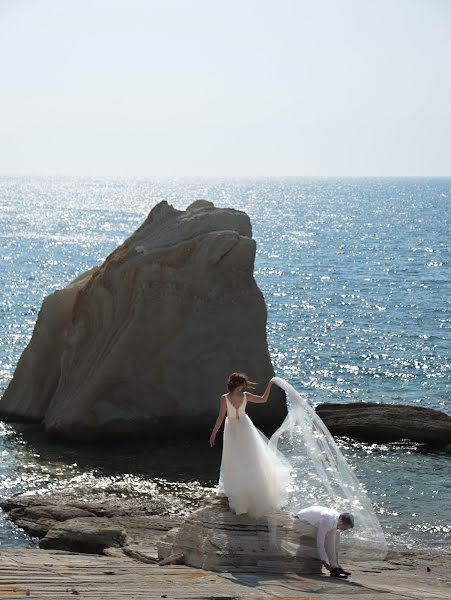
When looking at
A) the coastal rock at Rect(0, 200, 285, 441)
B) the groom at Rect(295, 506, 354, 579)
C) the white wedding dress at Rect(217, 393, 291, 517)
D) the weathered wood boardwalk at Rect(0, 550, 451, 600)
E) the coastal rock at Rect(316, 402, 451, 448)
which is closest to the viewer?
the weathered wood boardwalk at Rect(0, 550, 451, 600)

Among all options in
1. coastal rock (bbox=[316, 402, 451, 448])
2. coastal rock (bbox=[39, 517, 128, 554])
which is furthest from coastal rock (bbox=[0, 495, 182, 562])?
coastal rock (bbox=[316, 402, 451, 448])

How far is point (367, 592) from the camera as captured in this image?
43.3 ft

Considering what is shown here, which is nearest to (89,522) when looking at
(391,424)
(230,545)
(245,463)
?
(245,463)

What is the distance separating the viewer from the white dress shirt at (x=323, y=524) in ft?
47.1

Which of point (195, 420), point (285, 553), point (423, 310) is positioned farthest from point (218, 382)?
point (423, 310)

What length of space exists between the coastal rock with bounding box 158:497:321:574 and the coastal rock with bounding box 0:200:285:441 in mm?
11738

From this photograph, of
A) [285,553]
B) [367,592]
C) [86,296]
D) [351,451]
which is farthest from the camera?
[86,296]

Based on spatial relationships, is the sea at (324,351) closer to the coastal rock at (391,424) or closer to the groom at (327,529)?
the coastal rock at (391,424)

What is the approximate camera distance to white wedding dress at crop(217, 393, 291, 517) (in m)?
15.4

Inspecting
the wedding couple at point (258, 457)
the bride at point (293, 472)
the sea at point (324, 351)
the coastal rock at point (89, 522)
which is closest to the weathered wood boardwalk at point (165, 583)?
the bride at point (293, 472)

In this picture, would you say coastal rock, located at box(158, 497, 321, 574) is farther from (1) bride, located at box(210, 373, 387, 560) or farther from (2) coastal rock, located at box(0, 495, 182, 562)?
(2) coastal rock, located at box(0, 495, 182, 562)

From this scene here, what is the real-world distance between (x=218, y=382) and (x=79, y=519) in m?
8.35

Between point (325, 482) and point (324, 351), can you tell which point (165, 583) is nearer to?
point (325, 482)

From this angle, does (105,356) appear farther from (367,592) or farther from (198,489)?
(367,592)
